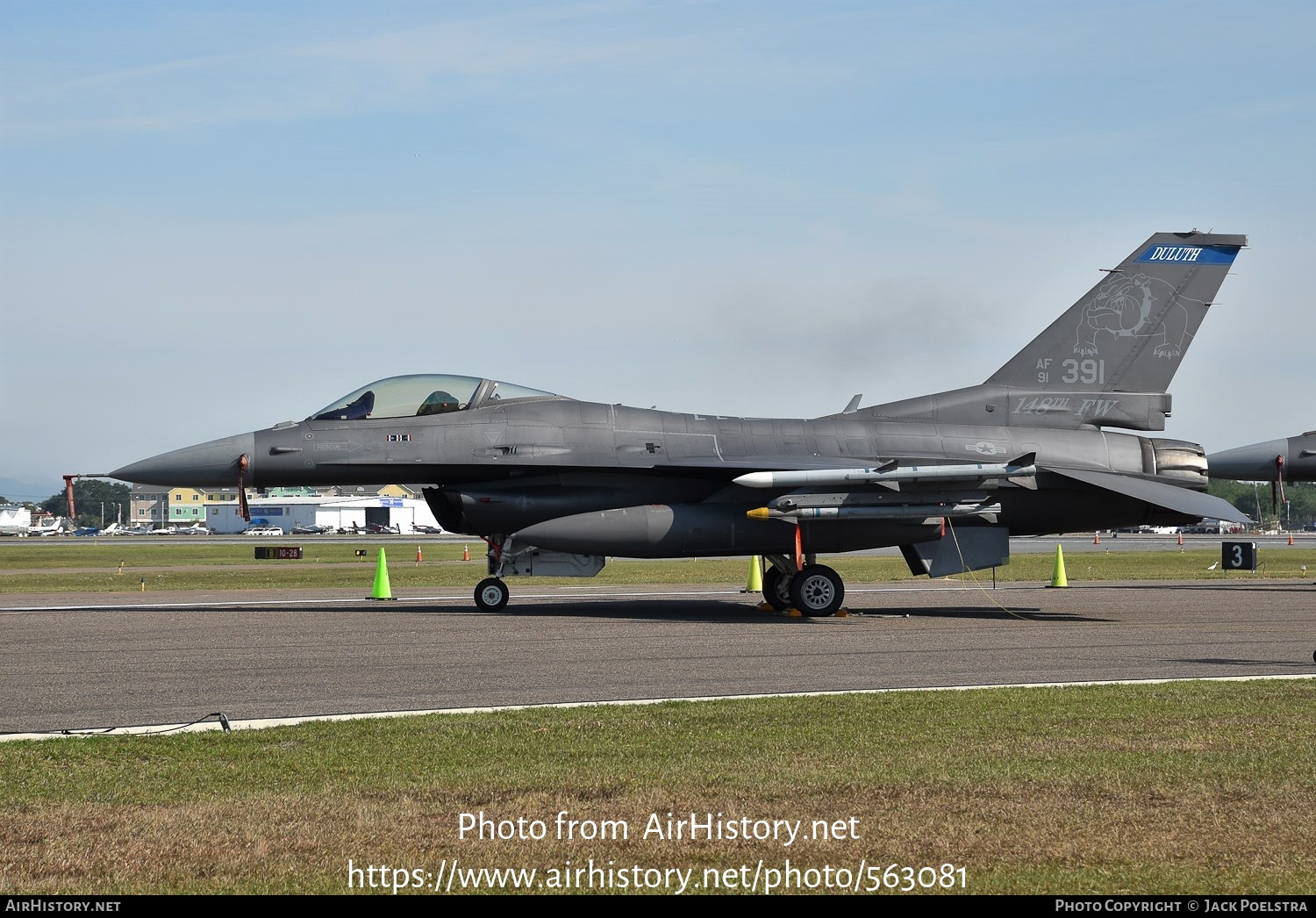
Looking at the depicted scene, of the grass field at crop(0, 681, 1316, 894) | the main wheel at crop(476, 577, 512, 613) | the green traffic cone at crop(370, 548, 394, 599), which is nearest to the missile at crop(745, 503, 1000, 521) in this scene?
the main wheel at crop(476, 577, 512, 613)

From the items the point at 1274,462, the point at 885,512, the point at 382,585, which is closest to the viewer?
the point at 885,512

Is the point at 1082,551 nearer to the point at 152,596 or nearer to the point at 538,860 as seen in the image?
the point at 152,596

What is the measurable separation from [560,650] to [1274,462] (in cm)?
1816

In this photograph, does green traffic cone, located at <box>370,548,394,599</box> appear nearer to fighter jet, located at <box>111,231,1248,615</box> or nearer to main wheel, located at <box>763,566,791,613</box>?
fighter jet, located at <box>111,231,1248,615</box>

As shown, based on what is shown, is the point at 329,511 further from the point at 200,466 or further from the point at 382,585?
the point at 200,466

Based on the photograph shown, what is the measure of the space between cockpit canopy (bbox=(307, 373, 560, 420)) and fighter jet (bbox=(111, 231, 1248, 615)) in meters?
0.03

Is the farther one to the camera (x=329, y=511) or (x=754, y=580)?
(x=329, y=511)

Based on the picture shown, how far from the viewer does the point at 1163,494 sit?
19203mm

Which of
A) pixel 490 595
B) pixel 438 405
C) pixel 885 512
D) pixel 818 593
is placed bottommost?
pixel 818 593

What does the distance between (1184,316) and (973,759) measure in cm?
1603

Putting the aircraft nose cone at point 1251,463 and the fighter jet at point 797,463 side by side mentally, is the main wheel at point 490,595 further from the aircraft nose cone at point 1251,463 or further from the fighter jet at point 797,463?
the aircraft nose cone at point 1251,463

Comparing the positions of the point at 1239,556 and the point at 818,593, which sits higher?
the point at 818,593

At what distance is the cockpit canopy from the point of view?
63.9ft

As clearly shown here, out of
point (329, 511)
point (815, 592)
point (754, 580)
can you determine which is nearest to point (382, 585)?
point (754, 580)
